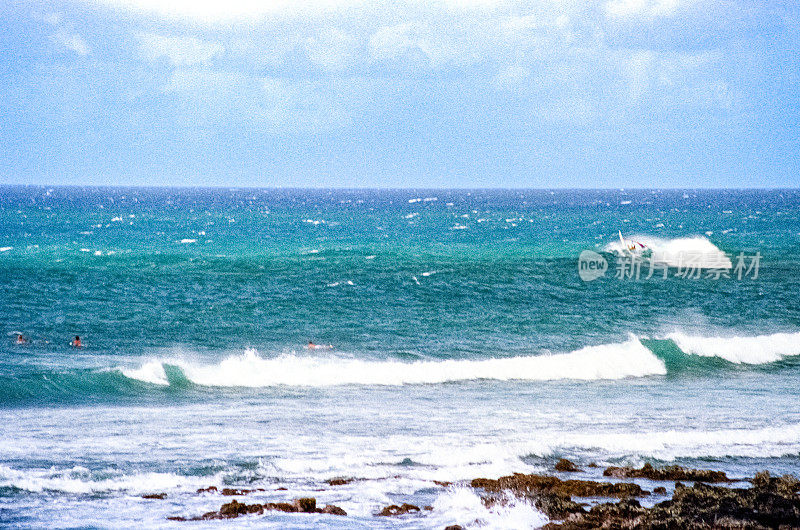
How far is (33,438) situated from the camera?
17672 mm

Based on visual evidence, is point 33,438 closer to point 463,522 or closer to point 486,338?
point 463,522

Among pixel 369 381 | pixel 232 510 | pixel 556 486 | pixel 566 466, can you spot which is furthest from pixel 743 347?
pixel 232 510

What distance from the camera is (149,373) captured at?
80.2 ft

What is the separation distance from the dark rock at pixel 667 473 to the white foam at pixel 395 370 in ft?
32.8

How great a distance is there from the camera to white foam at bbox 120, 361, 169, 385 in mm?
24125

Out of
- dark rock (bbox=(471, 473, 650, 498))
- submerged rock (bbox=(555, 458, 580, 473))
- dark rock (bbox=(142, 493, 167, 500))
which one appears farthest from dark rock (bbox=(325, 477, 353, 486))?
submerged rock (bbox=(555, 458, 580, 473))

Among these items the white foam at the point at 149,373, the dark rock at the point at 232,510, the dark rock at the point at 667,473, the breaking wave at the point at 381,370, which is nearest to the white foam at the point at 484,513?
the dark rock at the point at 667,473

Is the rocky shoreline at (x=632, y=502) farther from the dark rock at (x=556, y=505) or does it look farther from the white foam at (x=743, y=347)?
the white foam at (x=743, y=347)

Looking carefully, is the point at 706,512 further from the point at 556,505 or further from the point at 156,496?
the point at 156,496

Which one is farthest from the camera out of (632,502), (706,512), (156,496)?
(156,496)

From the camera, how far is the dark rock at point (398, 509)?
1312cm

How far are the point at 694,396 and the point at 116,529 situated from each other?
16343 mm

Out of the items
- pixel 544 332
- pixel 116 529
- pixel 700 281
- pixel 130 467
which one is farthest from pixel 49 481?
pixel 700 281

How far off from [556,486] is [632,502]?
1585 mm
